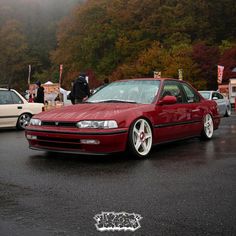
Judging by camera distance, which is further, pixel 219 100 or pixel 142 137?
pixel 219 100

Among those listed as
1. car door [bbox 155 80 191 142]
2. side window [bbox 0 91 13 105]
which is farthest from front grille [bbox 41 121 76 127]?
side window [bbox 0 91 13 105]

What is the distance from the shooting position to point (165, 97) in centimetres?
709

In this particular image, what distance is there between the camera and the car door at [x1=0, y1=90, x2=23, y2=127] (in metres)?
12.0

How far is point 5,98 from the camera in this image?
1230 centimetres

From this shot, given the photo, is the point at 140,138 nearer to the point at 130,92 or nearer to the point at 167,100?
the point at 167,100

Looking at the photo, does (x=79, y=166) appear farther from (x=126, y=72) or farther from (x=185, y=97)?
(x=126, y=72)

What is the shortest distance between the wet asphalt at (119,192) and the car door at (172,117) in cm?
38

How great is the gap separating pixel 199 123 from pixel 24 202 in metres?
4.86

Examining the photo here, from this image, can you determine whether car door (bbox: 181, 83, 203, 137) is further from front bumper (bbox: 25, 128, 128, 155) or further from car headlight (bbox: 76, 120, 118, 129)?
car headlight (bbox: 76, 120, 118, 129)

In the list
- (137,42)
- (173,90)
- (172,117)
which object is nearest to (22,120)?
(173,90)

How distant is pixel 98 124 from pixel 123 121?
0.39m

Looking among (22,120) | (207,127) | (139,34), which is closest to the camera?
(207,127)

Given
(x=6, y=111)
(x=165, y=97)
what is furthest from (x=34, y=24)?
(x=165, y=97)

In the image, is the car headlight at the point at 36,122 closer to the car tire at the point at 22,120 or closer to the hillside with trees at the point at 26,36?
the car tire at the point at 22,120
